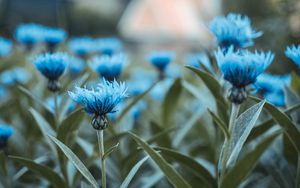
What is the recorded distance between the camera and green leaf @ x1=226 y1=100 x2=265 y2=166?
3.50ft

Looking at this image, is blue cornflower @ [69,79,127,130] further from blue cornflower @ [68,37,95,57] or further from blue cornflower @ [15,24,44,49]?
blue cornflower @ [68,37,95,57]

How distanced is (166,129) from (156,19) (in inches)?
561

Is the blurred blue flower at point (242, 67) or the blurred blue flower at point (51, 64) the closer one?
the blurred blue flower at point (242, 67)

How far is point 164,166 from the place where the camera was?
3.38 ft

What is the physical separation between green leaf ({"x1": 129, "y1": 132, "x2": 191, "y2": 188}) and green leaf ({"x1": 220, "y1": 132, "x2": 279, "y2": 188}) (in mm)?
114

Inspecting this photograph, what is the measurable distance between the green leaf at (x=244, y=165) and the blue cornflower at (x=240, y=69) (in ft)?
0.37

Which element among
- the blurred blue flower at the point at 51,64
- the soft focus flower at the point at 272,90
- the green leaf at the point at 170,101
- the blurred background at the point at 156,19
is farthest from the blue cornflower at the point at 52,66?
the blurred background at the point at 156,19

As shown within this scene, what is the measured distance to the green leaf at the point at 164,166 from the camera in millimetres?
1012

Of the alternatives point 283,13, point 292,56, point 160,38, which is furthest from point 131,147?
point 160,38

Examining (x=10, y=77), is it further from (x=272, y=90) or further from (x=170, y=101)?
(x=272, y=90)

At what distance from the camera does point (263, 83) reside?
1.60m

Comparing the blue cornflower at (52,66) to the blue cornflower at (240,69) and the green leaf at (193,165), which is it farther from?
the blue cornflower at (240,69)

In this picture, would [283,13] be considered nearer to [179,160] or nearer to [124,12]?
[179,160]

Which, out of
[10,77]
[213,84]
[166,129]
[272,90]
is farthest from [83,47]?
[213,84]
